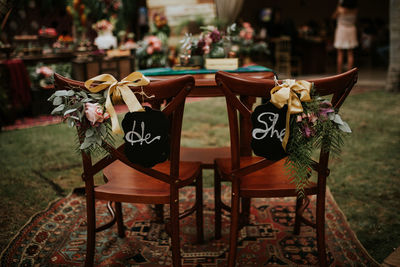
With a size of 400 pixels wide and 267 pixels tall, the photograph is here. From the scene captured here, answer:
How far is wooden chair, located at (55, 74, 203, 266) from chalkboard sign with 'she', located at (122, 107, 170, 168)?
0.18ft

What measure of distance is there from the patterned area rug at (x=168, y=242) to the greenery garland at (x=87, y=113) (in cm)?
82

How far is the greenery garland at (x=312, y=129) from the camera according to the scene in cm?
144

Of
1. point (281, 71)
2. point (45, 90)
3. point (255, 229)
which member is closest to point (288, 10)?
point (281, 71)

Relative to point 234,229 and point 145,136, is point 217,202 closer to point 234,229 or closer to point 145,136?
point 234,229

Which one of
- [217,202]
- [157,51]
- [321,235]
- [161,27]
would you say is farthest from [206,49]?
[161,27]

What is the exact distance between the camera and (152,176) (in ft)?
5.30

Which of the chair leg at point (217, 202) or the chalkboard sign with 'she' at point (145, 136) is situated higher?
the chalkboard sign with 'she' at point (145, 136)

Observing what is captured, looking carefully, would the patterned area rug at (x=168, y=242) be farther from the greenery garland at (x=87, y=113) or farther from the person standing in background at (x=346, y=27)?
the person standing in background at (x=346, y=27)

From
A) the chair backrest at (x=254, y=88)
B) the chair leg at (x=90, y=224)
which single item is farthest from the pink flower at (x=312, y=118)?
the chair leg at (x=90, y=224)

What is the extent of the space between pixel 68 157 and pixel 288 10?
12995 millimetres

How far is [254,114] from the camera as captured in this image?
4.84ft

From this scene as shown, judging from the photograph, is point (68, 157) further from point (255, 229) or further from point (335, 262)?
point (335, 262)

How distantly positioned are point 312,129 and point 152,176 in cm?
68

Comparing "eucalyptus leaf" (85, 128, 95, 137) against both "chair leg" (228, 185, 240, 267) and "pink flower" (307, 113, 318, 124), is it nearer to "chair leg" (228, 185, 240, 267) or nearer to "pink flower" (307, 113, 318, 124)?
"chair leg" (228, 185, 240, 267)
